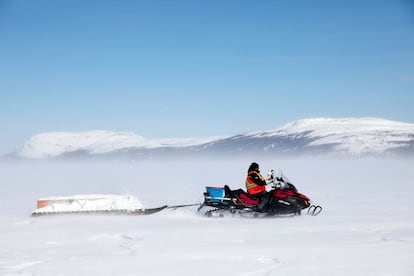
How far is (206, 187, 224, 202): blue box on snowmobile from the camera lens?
10852mm

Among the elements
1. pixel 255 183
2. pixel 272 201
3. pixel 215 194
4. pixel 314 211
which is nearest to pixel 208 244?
pixel 255 183

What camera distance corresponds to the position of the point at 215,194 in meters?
10.9

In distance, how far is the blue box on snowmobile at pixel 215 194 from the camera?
10852 millimetres

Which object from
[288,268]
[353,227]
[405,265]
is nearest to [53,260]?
[288,268]

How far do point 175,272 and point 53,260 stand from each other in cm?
180

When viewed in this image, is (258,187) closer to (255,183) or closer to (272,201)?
(255,183)

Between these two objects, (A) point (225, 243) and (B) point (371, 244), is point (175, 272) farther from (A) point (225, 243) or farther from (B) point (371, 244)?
(B) point (371, 244)

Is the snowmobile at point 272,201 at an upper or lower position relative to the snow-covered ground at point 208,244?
upper

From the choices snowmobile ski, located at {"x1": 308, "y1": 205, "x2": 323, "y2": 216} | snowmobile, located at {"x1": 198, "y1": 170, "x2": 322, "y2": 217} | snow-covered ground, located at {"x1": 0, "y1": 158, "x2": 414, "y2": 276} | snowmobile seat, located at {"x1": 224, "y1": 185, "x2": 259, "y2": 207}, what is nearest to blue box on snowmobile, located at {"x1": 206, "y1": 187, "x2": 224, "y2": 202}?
snowmobile, located at {"x1": 198, "y1": 170, "x2": 322, "y2": 217}

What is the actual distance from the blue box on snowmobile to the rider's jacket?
0.69 m

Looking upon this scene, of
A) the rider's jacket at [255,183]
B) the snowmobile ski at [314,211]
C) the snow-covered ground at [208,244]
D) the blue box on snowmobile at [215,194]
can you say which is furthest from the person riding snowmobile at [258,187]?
the snowmobile ski at [314,211]

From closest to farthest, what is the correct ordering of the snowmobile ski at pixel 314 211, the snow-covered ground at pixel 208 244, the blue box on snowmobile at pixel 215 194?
the snow-covered ground at pixel 208 244, the snowmobile ski at pixel 314 211, the blue box on snowmobile at pixel 215 194

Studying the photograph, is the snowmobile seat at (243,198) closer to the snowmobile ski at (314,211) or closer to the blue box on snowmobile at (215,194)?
the blue box on snowmobile at (215,194)

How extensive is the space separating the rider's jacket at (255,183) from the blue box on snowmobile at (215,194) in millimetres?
692
